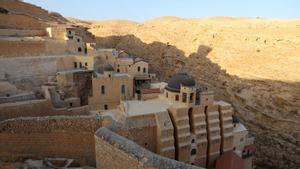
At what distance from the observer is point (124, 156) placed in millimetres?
5984

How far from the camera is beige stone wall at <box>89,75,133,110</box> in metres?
15.4

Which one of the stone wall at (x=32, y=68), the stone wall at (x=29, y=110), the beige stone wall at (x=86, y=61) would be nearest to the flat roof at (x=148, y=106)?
the stone wall at (x=29, y=110)

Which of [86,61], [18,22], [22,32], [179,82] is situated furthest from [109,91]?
[18,22]

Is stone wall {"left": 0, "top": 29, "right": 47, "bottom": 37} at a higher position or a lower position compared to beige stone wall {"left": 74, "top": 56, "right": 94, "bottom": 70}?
higher

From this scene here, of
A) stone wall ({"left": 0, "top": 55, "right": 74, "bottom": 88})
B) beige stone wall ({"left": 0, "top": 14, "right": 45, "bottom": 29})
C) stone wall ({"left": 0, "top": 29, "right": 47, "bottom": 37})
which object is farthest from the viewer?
beige stone wall ({"left": 0, "top": 14, "right": 45, "bottom": 29})

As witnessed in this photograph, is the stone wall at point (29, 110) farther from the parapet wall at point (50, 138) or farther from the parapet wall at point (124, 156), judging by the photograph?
the parapet wall at point (124, 156)

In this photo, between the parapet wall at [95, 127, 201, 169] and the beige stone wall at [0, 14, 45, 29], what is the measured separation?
15.5 meters

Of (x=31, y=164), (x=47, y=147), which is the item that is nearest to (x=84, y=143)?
(x=47, y=147)

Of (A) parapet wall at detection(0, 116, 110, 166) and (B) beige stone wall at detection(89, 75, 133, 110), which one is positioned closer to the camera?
(A) parapet wall at detection(0, 116, 110, 166)

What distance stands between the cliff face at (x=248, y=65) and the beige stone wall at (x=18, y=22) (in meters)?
8.26

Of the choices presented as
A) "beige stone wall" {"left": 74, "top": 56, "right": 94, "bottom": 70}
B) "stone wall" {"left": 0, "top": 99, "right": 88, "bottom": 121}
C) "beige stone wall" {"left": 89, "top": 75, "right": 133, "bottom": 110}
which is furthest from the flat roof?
"beige stone wall" {"left": 74, "top": 56, "right": 94, "bottom": 70}

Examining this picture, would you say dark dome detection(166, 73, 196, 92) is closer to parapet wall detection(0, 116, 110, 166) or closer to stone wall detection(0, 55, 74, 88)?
parapet wall detection(0, 116, 110, 166)

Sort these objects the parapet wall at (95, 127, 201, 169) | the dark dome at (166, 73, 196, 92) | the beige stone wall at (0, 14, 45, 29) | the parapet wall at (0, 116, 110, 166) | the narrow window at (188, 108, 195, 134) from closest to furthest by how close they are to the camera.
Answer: the parapet wall at (95, 127, 201, 169)
the parapet wall at (0, 116, 110, 166)
the narrow window at (188, 108, 195, 134)
the dark dome at (166, 73, 196, 92)
the beige stone wall at (0, 14, 45, 29)

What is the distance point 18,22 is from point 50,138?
12727 millimetres
